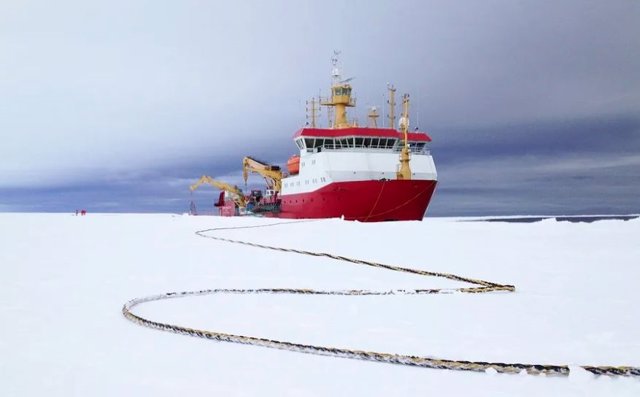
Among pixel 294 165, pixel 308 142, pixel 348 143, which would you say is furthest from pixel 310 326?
pixel 294 165

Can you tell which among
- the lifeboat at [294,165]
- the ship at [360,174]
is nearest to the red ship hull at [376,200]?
the ship at [360,174]

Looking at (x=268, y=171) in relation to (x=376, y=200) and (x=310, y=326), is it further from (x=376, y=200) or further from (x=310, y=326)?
(x=310, y=326)

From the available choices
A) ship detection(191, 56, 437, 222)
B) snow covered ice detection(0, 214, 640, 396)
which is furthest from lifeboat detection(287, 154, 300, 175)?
snow covered ice detection(0, 214, 640, 396)

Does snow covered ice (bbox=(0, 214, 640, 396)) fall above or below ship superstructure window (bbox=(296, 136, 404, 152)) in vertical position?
below

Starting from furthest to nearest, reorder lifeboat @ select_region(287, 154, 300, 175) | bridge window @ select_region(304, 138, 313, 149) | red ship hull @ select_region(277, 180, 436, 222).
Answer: lifeboat @ select_region(287, 154, 300, 175) → bridge window @ select_region(304, 138, 313, 149) → red ship hull @ select_region(277, 180, 436, 222)

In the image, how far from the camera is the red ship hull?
A: 2276 centimetres

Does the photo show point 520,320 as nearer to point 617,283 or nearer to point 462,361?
point 462,361

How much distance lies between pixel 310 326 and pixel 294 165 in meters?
27.1

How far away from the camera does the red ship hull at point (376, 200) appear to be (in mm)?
22761

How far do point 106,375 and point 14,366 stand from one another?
0.65 metres

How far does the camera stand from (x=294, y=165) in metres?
30.3

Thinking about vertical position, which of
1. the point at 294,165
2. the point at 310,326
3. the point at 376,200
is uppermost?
the point at 294,165

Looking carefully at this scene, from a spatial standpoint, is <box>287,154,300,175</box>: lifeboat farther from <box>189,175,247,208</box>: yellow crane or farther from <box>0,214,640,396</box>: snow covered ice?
<box>0,214,640,396</box>: snow covered ice

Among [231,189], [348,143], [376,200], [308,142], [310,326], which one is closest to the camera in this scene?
[310,326]
